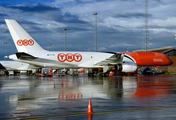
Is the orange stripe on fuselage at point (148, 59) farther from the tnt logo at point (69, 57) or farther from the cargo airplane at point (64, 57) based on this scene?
the tnt logo at point (69, 57)

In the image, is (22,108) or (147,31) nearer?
(22,108)

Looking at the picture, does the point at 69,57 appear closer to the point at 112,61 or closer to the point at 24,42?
the point at 112,61

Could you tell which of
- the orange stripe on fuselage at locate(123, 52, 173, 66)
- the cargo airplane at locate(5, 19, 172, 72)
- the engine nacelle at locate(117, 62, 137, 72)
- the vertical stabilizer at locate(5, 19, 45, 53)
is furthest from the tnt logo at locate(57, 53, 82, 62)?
the orange stripe on fuselage at locate(123, 52, 173, 66)

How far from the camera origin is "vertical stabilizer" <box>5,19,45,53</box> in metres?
38.3

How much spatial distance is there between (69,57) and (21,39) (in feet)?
29.1

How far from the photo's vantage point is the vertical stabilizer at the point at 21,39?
3834 cm

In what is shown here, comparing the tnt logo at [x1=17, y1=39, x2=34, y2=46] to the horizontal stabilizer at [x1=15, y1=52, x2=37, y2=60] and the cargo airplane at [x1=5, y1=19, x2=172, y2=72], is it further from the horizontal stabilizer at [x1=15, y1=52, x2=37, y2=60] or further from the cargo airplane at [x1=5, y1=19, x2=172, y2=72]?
the horizontal stabilizer at [x1=15, y1=52, x2=37, y2=60]

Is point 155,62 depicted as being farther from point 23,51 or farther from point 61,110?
point 61,110

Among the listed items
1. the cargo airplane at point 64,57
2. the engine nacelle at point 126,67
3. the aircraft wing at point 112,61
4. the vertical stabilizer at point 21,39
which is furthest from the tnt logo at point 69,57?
the engine nacelle at point 126,67

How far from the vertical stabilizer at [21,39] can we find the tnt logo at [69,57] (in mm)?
3711

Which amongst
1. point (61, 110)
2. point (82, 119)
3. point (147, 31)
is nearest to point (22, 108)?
point (61, 110)

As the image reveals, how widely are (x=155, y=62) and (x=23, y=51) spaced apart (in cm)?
2521

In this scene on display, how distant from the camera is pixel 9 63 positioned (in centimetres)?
7044

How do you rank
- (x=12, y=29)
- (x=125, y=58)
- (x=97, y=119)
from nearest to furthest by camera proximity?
(x=97, y=119)
(x=12, y=29)
(x=125, y=58)
